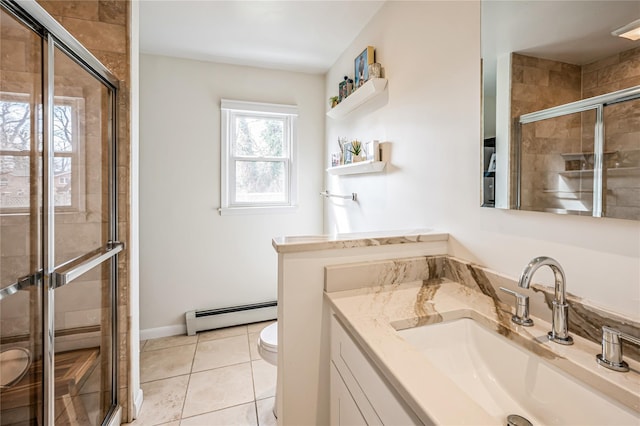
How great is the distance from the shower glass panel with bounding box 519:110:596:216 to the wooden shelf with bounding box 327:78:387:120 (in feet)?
3.45

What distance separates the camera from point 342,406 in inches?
39.4

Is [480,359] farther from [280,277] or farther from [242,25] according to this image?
[242,25]

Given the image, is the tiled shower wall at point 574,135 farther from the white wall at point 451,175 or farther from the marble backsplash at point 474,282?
the marble backsplash at point 474,282

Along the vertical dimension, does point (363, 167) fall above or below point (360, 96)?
below

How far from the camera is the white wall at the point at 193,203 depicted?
8.39 feet

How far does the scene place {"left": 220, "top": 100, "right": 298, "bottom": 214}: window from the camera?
9.07 feet

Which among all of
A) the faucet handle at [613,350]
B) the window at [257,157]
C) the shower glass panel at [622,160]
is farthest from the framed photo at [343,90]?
the faucet handle at [613,350]

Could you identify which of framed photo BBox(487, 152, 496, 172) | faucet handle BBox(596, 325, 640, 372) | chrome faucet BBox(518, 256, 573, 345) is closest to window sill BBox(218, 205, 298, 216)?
framed photo BBox(487, 152, 496, 172)

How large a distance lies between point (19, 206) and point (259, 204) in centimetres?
187

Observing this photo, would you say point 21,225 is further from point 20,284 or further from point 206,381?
point 206,381

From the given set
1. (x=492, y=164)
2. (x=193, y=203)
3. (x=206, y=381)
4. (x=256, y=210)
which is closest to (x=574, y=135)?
(x=492, y=164)

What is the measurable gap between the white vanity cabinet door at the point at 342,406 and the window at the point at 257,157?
6.58 ft

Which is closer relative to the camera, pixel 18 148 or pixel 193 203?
pixel 18 148

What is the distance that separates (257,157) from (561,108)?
243 centimetres
